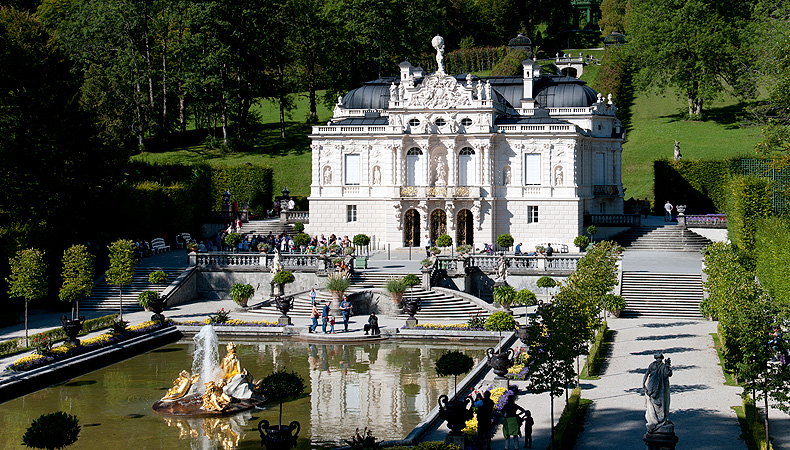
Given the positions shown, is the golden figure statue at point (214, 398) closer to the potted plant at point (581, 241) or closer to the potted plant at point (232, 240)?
the potted plant at point (232, 240)

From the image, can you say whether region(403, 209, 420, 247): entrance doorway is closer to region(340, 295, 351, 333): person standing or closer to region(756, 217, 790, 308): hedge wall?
region(340, 295, 351, 333): person standing

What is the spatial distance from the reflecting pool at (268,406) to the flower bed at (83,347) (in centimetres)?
110

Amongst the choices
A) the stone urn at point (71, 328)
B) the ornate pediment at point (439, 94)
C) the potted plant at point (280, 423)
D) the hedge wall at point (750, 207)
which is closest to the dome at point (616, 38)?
the ornate pediment at point (439, 94)

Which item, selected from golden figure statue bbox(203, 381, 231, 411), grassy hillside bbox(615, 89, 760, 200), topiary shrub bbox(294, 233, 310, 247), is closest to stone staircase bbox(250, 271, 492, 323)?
topiary shrub bbox(294, 233, 310, 247)

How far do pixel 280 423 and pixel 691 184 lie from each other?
164 feet

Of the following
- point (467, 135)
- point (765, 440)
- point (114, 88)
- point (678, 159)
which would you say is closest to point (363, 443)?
point (765, 440)

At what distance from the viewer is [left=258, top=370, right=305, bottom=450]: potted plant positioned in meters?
19.9

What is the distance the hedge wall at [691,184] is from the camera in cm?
6306

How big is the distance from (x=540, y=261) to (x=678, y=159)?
2433cm

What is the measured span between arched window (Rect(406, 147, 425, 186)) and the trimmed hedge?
21.8 meters

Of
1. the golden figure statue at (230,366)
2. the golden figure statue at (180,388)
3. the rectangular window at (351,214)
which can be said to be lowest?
the golden figure statue at (180,388)

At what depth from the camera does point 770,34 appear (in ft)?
153

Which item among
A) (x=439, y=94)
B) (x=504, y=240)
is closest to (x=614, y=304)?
(x=504, y=240)

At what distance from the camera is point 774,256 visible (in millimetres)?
34719
